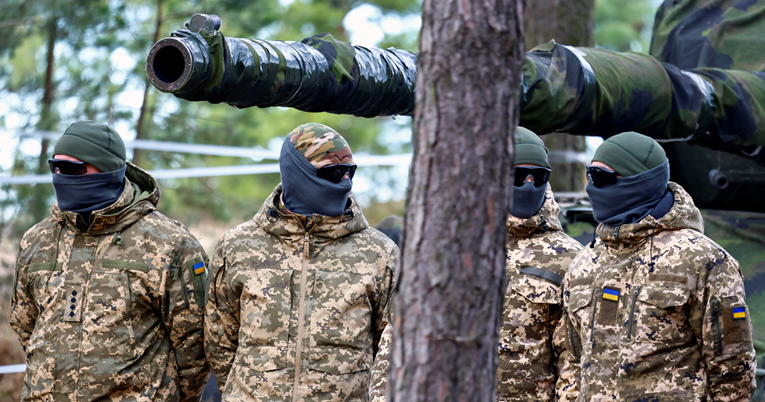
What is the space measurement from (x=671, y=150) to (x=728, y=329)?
2.86 metres

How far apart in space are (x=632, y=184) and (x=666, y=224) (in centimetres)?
21

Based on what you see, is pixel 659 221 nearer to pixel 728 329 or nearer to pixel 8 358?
pixel 728 329

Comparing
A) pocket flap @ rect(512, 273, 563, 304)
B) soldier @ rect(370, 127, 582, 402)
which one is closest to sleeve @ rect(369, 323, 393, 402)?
soldier @ rect(370, 127, 582, 402)

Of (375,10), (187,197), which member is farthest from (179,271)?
(375,10)

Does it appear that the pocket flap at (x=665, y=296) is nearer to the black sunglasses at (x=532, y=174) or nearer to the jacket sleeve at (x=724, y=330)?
the jacket sleeve at (x=724, y=330)

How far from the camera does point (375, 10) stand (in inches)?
722

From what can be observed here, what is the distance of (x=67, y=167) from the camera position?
396cm

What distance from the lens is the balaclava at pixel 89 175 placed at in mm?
Answer: 3918

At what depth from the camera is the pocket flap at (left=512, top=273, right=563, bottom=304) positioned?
3670 mm

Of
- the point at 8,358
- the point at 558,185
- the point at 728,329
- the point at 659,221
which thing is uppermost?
the point at 659,221

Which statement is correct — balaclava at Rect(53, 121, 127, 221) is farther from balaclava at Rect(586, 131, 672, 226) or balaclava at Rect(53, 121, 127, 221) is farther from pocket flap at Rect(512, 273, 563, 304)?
balaclava at Rect(586, 131, 672, 226)

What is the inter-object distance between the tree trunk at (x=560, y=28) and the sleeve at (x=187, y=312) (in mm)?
4414

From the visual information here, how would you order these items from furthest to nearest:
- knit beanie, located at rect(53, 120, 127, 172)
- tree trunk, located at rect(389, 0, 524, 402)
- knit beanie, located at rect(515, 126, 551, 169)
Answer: knit beanie, located at rect(53, 120, 127, 172) < knit beanie, located at rect(515, 126, 551, 169) < tree trunk, located at rect(389, 0, 524, 402)

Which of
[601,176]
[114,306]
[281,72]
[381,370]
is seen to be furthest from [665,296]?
[114,306]
